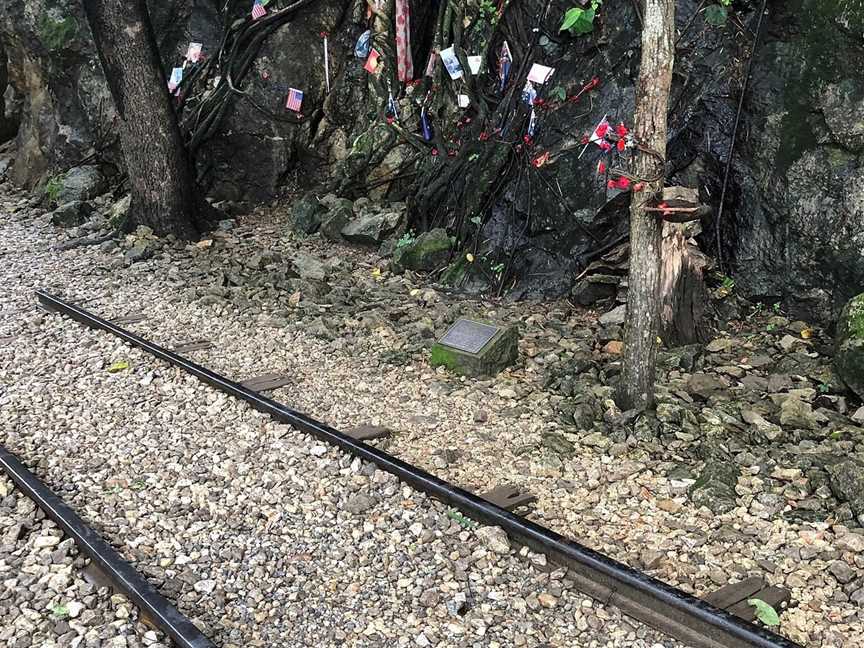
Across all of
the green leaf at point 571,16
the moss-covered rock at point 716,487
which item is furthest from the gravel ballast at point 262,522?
the green leaf at point 571,16

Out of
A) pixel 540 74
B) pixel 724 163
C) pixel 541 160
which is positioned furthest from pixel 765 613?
pixel 540 74

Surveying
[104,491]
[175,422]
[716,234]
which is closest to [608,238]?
[716,234]

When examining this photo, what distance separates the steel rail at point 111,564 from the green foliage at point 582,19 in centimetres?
621

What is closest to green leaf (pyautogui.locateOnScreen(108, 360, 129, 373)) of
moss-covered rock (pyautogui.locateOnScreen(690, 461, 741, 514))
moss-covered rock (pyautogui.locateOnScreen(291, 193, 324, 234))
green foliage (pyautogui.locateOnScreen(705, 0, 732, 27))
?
moss-covered rock (pyautogui.locateOnScreen(291, 193, 324, 234))

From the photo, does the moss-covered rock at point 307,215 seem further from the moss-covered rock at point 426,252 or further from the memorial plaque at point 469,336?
the memorial plaque at point 469,336

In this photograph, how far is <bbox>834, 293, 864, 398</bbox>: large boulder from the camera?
17.3ft

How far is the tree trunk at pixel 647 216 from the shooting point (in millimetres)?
4930

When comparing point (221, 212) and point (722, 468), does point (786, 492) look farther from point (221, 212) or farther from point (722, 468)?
point (221, 212)

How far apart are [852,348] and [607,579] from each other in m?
2.89

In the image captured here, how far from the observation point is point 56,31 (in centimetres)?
1316

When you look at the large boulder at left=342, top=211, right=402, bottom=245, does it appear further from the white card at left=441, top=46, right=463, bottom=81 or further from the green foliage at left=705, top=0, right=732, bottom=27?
the green foliage at left=705, top=0, right=732, bottom=27

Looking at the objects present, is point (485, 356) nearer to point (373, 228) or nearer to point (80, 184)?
point (373, 228)

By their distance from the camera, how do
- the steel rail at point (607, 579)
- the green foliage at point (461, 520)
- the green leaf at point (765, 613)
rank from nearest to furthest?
1. the steel rail at point (607, 579)
2. the green leaf at point (765, 613)
3. the green foliage at point (461, 520)

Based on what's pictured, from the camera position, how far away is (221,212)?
455 inches
